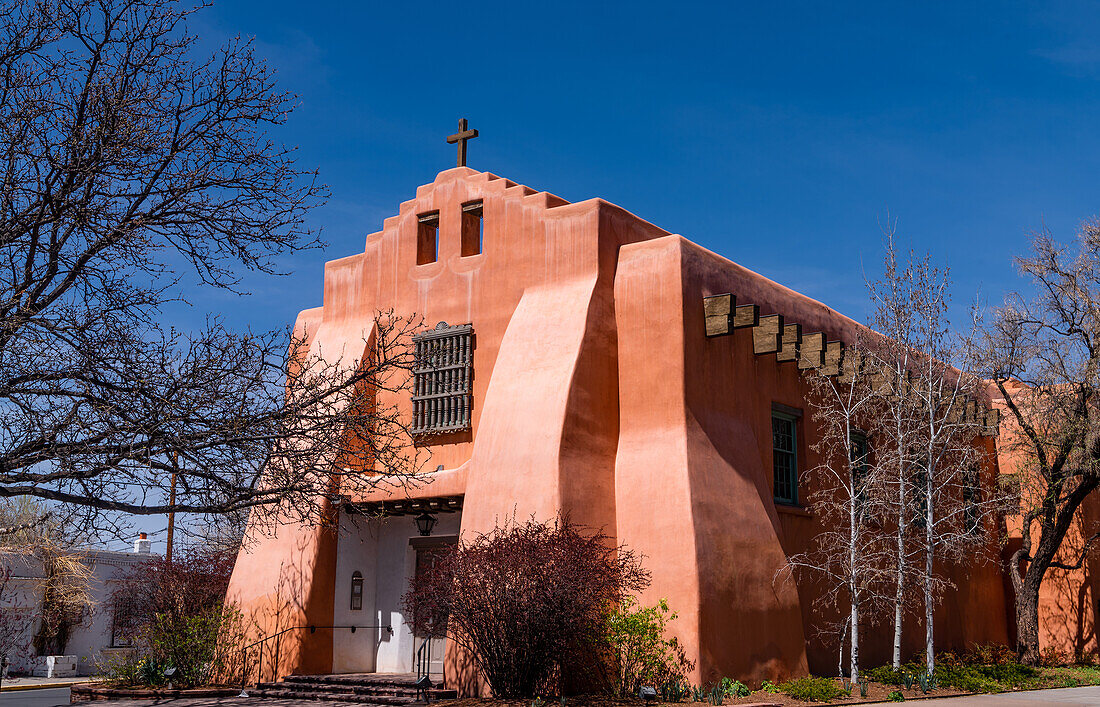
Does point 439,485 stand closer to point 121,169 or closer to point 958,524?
point 121,169

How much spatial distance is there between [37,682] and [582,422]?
1767 cm

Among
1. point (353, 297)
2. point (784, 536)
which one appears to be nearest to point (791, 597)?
point (784, 536)

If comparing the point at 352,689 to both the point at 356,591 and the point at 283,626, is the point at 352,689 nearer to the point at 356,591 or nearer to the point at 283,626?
the point at 283,626

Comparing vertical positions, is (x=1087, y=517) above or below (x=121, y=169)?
below

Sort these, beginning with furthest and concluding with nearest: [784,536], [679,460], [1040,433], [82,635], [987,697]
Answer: [82,635] → [1040,433] → [784,536] → [987,697] → [679,460]

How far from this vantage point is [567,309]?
51.9 feet

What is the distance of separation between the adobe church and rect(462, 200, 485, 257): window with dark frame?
39 millimetres

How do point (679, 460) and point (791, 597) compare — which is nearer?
point (679, 460)

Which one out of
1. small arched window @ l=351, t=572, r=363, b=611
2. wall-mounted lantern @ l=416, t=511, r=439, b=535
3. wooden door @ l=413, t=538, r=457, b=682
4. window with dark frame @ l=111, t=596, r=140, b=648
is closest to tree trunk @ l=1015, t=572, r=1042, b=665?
wooden door @ l=413, t=538, r=457, b=682

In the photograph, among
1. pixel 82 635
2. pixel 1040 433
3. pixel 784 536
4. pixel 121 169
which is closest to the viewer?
pixel 121 169

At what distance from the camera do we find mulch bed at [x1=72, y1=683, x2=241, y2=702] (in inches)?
601

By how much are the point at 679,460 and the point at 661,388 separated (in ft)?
3.97

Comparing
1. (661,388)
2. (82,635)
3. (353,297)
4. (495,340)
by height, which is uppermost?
(353,297)

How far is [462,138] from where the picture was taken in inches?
733
